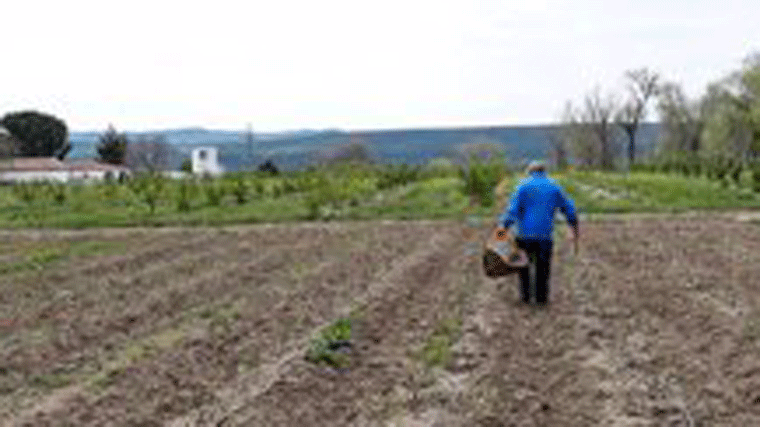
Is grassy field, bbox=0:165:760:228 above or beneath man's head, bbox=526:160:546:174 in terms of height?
beneath

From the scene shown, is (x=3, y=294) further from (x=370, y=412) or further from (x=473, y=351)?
(x=370, y=412)

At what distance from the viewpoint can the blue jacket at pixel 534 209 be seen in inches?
458

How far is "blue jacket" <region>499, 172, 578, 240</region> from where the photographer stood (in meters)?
11.6

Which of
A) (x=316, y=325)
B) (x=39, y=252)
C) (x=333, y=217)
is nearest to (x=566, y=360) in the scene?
(x=316, y=325)

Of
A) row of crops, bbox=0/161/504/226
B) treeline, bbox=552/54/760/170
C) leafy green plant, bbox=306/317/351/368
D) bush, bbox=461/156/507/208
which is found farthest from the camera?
treeline, bbox=552/54/760/170

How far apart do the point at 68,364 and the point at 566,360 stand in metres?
3.93

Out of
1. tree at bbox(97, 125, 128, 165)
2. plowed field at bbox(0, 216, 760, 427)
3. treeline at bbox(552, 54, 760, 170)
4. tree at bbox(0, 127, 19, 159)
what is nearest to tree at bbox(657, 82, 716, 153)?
treeline at bbox(552, 54, 760, 170)

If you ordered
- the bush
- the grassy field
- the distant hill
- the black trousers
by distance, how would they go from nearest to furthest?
the black trousers, the grassy field, the bush, the distant hill

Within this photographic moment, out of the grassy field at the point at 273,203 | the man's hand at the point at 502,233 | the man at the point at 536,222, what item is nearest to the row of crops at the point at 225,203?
the grassy field at the point at 273,203

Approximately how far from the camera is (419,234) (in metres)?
Result: 22.2

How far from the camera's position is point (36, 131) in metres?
103

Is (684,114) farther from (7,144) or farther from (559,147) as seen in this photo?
(7,144)

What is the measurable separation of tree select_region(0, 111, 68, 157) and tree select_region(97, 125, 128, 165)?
17.8ft

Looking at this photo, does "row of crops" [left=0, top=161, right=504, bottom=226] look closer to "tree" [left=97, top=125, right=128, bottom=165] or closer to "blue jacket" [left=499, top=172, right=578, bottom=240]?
"blue jacket" [left=499, top=172, right=578, bottom=240]
